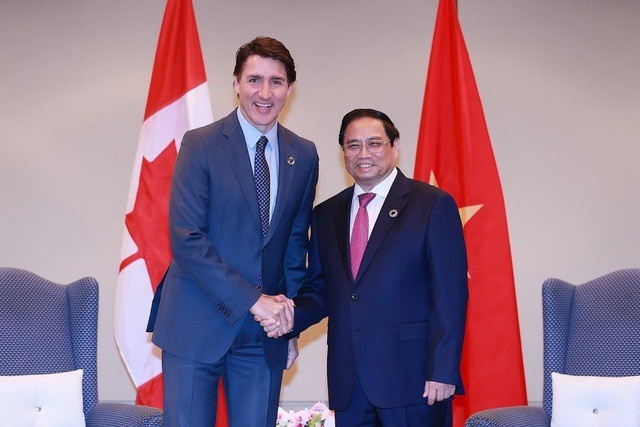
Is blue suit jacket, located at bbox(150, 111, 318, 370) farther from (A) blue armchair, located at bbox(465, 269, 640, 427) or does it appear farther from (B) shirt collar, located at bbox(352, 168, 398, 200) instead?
(A) blue armchair, located at bbox(465, 269, 640, 427)

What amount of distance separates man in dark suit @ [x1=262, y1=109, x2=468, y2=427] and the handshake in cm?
10

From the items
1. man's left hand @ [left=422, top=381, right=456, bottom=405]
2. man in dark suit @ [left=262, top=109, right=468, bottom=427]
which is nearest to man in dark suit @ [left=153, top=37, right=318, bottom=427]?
man in dark suit @ [left=262, top=109, right=468, bottom=427]

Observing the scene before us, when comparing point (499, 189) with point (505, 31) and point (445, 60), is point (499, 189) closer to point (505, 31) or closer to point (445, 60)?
point (445, 60)

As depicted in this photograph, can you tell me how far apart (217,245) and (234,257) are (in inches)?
2.7

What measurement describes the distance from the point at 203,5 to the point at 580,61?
2.52m

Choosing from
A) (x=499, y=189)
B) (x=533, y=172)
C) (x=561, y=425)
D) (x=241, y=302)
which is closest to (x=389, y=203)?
(x=241, y=302)

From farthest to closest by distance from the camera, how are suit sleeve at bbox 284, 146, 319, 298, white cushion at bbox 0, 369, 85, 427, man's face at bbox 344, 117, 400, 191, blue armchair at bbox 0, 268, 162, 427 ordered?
blue armchair at bbox 0, 268, 162, 427
white cushion at bbox 0, 369, 85, 427
man's face at bbox 344, 117, 400, 191
suit sleeve at bbox 284, 146, 319, 298

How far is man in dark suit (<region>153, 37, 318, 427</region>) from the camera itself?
2.50m

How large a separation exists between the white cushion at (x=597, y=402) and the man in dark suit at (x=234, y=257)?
1.22 meters

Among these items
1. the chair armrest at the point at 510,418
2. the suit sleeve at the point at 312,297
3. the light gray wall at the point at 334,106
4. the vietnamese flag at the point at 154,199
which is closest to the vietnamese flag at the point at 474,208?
the light gray wall at the point at 334,106

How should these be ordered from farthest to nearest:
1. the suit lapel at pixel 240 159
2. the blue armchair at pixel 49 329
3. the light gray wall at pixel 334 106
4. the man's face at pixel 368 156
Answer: the light gray wall at pixel 334 106, the blue armchair at pixel 49 329, the man's face at pixel 368 156, the suit lapel at pixel 240 159

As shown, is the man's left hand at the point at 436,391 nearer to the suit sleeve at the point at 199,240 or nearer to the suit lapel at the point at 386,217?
the suit lapel at the point at 386,217

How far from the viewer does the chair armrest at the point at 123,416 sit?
2904mm

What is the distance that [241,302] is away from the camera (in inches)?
97.5
